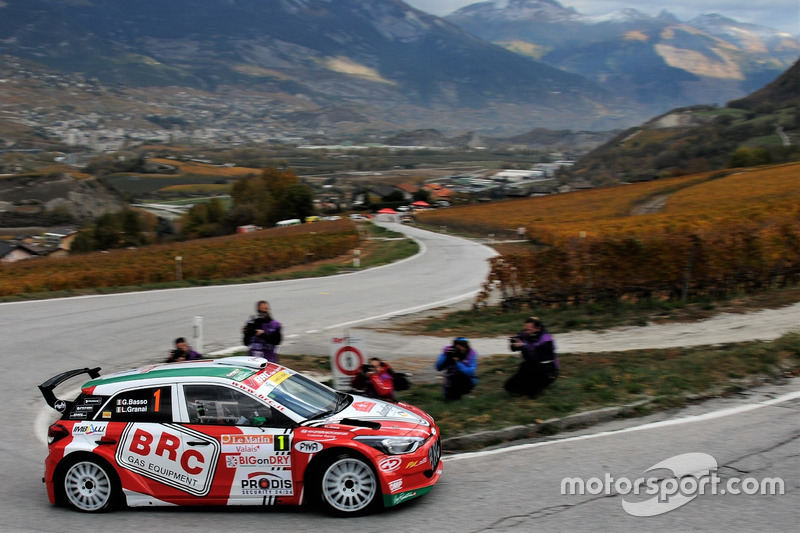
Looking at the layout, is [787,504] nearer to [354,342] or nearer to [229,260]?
[354,342]

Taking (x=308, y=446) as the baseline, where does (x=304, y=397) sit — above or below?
above

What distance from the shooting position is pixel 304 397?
805 centimetres

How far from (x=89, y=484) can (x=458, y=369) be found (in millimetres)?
4932

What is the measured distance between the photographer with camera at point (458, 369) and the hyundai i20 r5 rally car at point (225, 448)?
256 centimetres

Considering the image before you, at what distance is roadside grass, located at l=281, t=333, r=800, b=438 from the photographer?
31.8 feet

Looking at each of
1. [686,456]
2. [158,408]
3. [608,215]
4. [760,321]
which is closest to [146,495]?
[158,408]

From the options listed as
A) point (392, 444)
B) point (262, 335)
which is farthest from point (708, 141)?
point (392, 444)

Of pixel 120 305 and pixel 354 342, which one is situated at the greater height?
pixel 354 342

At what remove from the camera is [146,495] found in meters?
7.64

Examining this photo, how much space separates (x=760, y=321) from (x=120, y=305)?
15.8 m

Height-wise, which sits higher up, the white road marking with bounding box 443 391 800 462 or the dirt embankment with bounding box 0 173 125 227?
the white road marking with bounding box 443 391 800 462

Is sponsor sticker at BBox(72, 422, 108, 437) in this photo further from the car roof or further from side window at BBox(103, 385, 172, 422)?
the car roof

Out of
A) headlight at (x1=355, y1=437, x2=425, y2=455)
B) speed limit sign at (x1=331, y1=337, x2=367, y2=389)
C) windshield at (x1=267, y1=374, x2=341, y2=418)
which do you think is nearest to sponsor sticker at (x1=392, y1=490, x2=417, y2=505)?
headlight at (x1=355, y1=437, x2=425, y2=455)

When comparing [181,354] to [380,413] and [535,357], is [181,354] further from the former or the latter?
[535,357]
